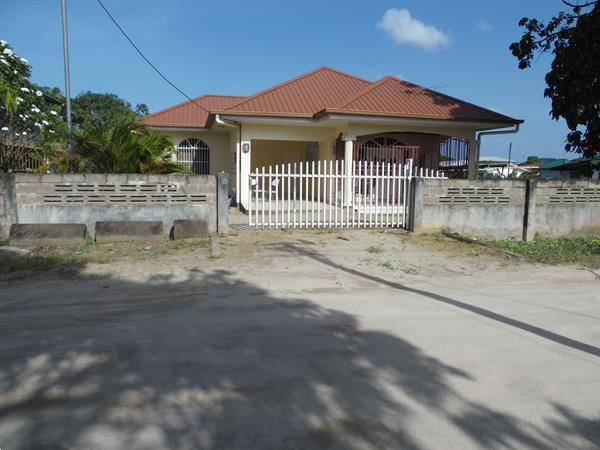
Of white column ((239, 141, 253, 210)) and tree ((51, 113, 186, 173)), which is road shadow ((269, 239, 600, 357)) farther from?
white column ((239, 141, 253, 210))

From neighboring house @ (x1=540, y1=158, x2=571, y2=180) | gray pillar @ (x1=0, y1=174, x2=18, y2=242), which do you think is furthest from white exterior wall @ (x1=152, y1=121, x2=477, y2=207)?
neighboring house @ (x1=540, y1=158, x2=571, y2=180)

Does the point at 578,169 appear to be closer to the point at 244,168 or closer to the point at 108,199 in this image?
the point at 244,168

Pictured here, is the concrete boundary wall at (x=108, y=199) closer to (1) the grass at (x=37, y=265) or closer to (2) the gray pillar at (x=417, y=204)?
(1) the grass at (x=37, y=265)

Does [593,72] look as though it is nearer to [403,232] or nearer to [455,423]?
[403,232]

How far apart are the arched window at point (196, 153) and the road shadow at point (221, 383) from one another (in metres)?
13.8

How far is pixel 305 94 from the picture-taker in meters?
16.4

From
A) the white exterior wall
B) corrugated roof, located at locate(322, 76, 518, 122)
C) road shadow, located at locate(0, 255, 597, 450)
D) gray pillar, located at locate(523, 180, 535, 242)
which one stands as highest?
corrugated roof, located at locate(322, 76, 518, 122)

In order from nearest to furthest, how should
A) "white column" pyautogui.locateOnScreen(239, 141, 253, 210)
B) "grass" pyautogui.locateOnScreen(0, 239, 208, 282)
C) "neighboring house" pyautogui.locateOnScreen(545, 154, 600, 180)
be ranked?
1. "grass" pyautogui.locateOnScreen(0, 239, 208, 282)
2. "neighboring house" pyautogui.locateOnScreen(545, 154, 600, 180)
3. "white column" pyautogui.locateOnScreen(239, 141, 253, 210)

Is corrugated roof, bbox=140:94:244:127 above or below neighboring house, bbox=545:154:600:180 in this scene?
above

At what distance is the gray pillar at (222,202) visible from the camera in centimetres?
947

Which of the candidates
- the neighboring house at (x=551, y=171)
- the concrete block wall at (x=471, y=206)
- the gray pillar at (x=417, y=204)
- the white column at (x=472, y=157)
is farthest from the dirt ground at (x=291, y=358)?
the neighboring house at (x=551, y=171)

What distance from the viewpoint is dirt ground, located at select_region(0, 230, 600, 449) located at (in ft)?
9.21

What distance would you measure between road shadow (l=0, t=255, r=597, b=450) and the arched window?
1378 centimetres

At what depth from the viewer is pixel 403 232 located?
10750 millimetres
